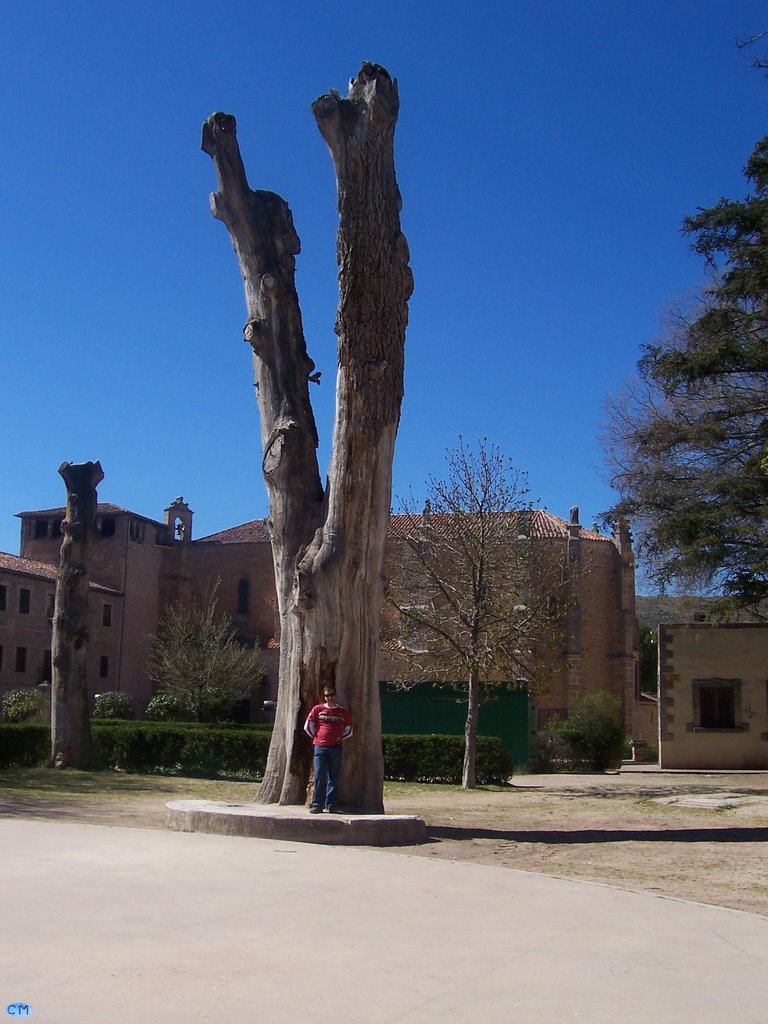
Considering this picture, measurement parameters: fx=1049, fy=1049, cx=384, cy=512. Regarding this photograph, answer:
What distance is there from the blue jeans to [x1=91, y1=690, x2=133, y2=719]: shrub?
2998 cm

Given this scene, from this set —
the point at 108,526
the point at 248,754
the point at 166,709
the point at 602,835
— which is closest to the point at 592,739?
the point at 248,754

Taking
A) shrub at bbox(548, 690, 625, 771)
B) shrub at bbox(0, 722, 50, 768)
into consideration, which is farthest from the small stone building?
shrub at bbox(0, 722, 50, 768)

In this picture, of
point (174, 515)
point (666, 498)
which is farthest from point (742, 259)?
point (174, 515)

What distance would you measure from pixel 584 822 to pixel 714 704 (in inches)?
607

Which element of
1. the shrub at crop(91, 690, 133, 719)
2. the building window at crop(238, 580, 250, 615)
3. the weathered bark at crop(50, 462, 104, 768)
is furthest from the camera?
the building window at crop(238, 580, 250, 615)

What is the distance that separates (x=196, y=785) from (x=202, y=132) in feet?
37.3

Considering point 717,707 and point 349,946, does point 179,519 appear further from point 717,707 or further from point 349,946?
point 349,946

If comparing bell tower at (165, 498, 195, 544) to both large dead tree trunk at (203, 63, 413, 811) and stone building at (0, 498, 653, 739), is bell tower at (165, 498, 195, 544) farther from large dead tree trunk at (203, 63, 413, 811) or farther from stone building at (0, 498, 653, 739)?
large dead tree trunk at (203, 63, 413, 811)

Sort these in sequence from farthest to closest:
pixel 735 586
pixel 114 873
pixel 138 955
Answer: pixel 735 586 < pixel 114 873 < pixel 138 955

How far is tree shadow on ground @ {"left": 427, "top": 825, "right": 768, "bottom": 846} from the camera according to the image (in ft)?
38.1

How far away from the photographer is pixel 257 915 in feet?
19.7

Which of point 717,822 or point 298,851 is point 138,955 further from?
point 717,822

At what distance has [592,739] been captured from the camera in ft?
98.1

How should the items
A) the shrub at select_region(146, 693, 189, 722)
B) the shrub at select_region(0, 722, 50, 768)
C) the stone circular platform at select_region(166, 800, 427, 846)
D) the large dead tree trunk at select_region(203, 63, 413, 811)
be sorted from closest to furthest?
the stone circular platform at select_region(166, 800, 427, 846) → the large dead tree trunk at select_region(203, 63, 413, 811) → the shrub at select_region(0, 722, 50, 768) → the shrub at select_region(146, 693, 189, 722)
